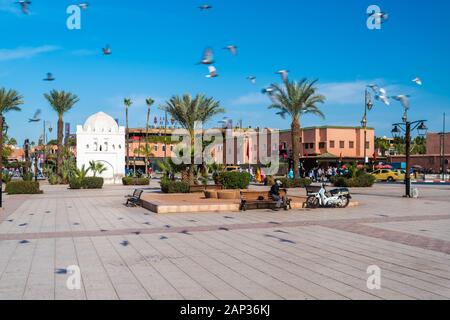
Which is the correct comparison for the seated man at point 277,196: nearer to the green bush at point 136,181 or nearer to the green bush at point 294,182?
the green bush at point 294,182

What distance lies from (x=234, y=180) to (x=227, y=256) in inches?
649

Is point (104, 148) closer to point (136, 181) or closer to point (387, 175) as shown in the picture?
point (136, 181)

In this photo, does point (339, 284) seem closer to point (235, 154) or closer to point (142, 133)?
point (235, 154)

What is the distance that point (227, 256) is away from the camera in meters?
8.78

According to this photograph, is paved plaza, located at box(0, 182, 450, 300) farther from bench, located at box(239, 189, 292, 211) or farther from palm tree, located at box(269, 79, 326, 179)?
palm tree, located at box(269, 79, 326, 179)

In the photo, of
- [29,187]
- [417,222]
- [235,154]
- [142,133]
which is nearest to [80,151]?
[29,187]

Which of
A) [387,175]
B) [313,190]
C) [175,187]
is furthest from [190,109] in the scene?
[387,175]

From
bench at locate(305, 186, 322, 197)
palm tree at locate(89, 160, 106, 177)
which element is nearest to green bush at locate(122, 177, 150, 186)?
palm tree at locate(89, 160, 106, 177)

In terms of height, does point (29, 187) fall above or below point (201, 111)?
below

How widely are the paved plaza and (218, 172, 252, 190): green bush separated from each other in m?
9.72

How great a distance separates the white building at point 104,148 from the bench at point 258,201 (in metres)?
33.3
